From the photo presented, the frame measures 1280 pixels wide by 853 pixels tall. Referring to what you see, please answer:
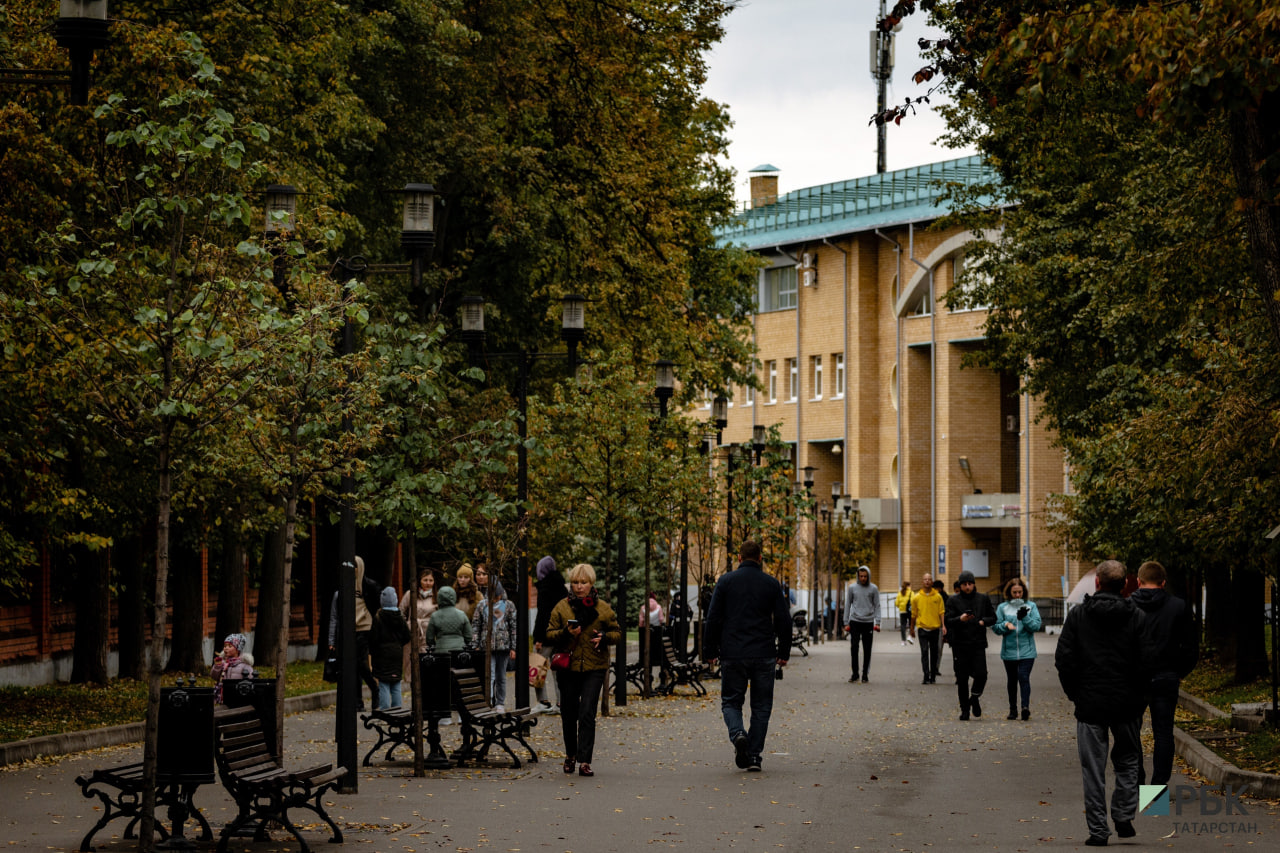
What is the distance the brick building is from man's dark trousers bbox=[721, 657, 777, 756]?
61109 mm

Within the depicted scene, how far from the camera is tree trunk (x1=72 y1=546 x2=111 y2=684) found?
27062 millimetres

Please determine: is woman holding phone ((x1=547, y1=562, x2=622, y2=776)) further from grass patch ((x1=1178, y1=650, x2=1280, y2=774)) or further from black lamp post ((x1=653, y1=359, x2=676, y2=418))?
black lamp post ((x1=653, y1=359, x2=676, y2=418))

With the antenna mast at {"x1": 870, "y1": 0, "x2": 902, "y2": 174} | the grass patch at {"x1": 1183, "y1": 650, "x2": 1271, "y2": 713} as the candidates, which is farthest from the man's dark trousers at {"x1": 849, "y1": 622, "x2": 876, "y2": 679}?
the antenna mast at {"x1": 870, "y1": 0, "x2": 902, "y2": 174}

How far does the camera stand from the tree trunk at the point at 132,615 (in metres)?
29.2

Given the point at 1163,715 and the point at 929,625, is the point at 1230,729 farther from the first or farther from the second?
the point at 929,625

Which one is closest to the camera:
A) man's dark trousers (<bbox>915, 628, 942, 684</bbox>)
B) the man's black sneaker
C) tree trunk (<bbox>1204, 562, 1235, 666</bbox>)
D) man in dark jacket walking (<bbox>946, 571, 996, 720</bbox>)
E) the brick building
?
the man's black sneaker

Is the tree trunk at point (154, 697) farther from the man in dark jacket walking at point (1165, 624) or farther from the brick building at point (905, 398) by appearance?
the brick building at point (905, 398)

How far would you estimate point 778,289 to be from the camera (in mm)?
89500

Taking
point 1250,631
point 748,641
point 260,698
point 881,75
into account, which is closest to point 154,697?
point 260,698

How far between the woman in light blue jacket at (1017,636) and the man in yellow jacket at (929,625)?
24.3 feet

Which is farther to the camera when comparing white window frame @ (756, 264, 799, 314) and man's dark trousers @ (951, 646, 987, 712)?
white window frame @ (756, 264, 799, 314)

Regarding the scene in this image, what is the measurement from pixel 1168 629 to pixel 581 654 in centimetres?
502

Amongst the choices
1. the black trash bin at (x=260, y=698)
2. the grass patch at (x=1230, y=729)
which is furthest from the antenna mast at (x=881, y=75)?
the black trash bin at (x=260, y=698)

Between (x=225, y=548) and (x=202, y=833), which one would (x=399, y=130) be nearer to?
(x=225, y=548)
